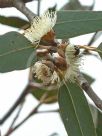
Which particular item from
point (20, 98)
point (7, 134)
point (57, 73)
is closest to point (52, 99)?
point (20, 98)

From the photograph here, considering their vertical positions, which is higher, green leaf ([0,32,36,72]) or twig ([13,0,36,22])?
twig ([13,0,36,22])

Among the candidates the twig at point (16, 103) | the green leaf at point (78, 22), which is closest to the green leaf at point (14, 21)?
the twig at point (16, 103)

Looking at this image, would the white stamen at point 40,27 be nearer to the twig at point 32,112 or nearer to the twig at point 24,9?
the twig at point 24,9

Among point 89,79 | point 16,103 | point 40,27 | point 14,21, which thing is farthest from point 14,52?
point 89,79

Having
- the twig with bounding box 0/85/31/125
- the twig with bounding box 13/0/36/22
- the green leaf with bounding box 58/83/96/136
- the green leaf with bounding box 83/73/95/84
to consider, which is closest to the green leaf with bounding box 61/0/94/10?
the green leaf with bounding box 83/73/95/84

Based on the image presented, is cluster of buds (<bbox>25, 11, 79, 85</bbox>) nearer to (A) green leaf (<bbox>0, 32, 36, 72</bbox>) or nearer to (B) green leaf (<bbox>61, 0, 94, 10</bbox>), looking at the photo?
(A) green leaf (<bbox>0, 32, 36, 72</bbox>)

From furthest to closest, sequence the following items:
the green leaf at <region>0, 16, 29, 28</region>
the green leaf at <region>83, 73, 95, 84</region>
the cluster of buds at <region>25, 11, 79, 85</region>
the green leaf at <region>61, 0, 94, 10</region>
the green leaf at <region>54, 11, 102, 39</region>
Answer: the green leaf at <region>61, 0, 94, 10</region>, the green leaf at <region>83, 73, 95, 84</region>, the green leaf at <region>0, 16, 29, 28</region>, the green leaf at <region>54, 11, 102, 39</region>, the cluster of buds at <region>25, 11, 79, 85</region>
